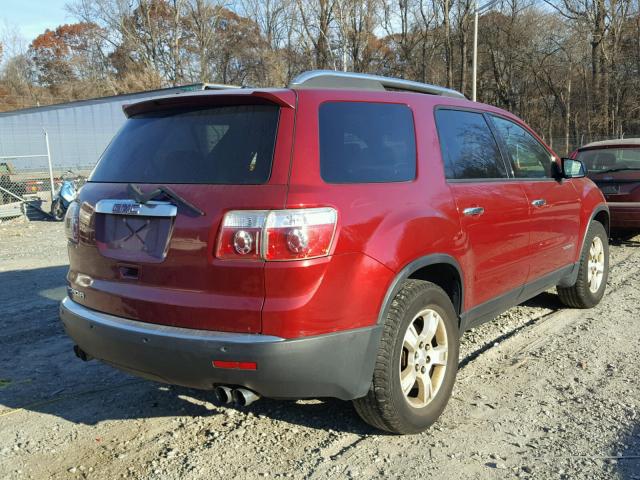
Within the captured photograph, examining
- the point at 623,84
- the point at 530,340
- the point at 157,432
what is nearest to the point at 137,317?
the point at 157,432

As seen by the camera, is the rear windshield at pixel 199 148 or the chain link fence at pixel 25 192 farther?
the chain link fence at pixel 25 192

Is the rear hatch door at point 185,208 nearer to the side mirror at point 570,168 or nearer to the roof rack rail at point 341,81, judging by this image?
the roof rack rail at point 341,81

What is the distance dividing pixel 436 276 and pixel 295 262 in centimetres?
127

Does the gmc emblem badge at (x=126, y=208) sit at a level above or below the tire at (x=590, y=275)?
above

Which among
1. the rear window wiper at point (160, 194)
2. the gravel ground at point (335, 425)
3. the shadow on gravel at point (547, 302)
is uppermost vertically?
the rear window wiper at point (160, 194)

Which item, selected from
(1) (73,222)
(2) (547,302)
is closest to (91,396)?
(1) (73,222)

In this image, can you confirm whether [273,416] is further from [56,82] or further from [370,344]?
[56,82]

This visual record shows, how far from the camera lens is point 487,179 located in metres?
3.83

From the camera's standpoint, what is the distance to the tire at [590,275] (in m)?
5.27

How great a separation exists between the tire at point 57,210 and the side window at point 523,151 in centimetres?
1284

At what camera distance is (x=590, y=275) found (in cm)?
548

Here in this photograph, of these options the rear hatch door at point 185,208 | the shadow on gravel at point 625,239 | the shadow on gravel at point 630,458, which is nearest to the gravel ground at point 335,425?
the shadow on gravel at point 630,458

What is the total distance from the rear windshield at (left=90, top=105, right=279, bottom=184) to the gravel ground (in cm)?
147

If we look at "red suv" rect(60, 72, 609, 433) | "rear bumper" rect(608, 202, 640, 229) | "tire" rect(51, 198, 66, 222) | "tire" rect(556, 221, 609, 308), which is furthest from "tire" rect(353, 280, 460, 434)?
"tire" rect(51, 198, 66, 222)
